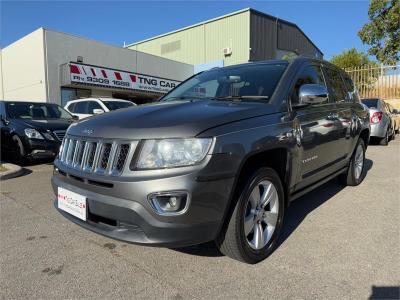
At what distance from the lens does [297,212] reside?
166 inches

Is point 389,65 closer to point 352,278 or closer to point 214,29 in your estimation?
point 214,29

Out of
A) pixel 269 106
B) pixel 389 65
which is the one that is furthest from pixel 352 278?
pixel 389 65

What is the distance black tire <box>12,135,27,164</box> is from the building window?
10932mm

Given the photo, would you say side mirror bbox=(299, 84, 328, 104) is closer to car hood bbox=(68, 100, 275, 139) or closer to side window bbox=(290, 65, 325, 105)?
side window bbox=(290, 65, 325, 105)

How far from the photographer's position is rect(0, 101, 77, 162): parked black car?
7367 millimetres

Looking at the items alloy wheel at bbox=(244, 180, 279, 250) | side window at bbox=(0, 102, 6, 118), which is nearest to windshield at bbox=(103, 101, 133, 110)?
side window at bbox=(0, 102, 6, 118)

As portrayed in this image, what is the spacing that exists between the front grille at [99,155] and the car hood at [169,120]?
0.06 meters

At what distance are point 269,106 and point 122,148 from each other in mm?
1311

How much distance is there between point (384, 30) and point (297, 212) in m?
15.7

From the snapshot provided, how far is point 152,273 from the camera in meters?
2.76

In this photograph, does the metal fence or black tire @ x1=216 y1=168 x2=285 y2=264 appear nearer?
black tire @ x1=216 y1=168 x2=285 y2=264

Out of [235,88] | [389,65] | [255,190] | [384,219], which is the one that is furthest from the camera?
[389,65]

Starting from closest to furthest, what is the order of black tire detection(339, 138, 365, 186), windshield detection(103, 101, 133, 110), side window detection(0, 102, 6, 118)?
black tire detection(339, 138, 365, 186) → side window detection(0, 102, 6, 118) → windshield detection(103, 101, 133, 110)

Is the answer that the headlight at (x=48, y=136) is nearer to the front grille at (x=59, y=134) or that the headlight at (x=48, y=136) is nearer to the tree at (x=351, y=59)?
the front grille at (x=59, y=134)
